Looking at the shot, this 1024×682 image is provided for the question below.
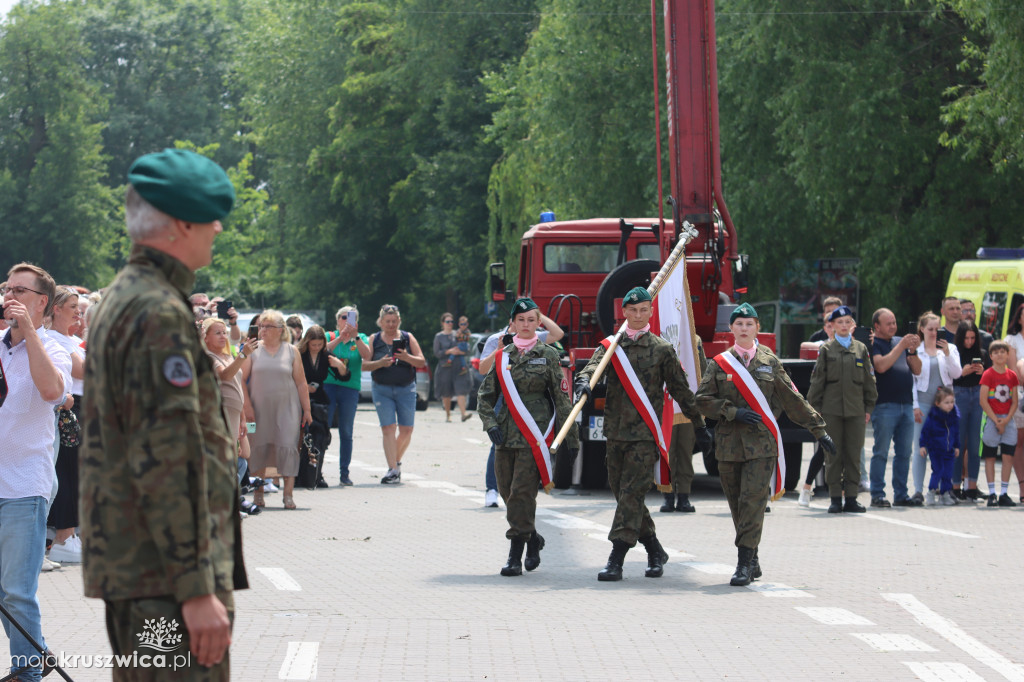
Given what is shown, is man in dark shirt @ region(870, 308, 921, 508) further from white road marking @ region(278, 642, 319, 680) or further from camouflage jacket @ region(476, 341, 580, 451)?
white road marking @ region(278, 642, 319, 680)

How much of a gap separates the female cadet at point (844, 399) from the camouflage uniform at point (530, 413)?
447 centimetres

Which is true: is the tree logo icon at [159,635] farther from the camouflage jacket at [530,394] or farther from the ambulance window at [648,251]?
the ambulance window at [648,251]

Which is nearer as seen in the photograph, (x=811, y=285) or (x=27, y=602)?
(x=27, y=602)

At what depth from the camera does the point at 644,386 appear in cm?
959

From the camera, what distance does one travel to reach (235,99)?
81.8 meters

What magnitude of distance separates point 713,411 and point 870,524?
383 cm

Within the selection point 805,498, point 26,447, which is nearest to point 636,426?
point 26,447

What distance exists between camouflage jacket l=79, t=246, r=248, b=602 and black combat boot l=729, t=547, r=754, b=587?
242 inches

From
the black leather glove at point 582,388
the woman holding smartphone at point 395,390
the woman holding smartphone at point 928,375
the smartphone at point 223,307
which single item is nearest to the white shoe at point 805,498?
the woman holding smartphone at point 928,375

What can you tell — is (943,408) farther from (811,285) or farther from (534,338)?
(811,285)

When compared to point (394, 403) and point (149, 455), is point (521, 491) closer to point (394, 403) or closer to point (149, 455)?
point (149, 455)

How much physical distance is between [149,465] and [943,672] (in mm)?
4521

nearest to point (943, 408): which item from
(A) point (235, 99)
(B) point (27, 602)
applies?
(B) point (27, 602)

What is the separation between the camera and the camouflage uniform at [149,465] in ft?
11.1
